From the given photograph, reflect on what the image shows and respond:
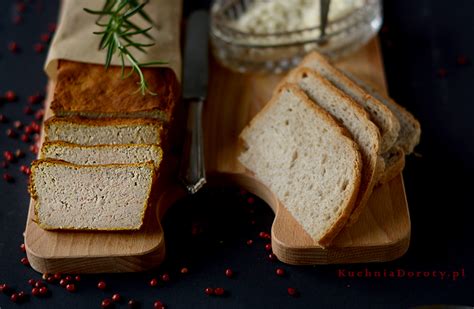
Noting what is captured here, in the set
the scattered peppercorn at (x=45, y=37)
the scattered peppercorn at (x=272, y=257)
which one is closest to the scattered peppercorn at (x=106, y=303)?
the scattered peppercorn at (x=272, y=257)

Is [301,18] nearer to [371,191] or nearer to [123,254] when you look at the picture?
[371,191]

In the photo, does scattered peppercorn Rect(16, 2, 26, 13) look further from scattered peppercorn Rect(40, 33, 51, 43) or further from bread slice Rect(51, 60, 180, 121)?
bread slice Rect(51, 60, 180, 121)

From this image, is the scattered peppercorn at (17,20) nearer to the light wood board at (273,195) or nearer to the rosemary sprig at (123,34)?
the rosemary sprig at (123,34)

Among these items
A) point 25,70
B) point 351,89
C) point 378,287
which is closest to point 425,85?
point 351,89

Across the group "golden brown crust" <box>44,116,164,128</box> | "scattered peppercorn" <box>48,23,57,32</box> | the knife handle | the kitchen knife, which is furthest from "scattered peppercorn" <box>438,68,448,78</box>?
"scattered peppercorn" <box>48,23,57,32</box>

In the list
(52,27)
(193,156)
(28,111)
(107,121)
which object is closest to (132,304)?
(193,156)

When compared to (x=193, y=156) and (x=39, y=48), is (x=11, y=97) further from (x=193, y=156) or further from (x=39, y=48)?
(x=193, y=156)
